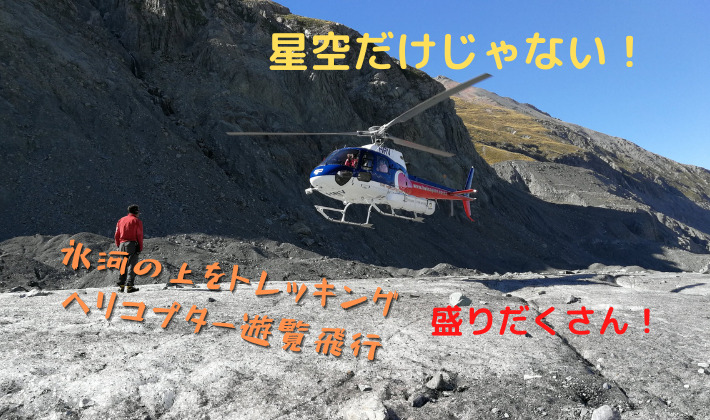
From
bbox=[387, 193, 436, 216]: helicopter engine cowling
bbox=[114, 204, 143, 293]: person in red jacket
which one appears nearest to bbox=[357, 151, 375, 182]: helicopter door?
bbox=[387, 193, 436, 216]: helicopter engine cowling

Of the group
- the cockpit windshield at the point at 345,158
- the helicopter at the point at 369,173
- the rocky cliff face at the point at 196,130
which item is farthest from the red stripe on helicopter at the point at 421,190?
the rocky cliff face at the point at 196,130

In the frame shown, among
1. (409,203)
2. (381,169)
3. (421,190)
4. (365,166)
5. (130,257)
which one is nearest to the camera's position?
(130,257)

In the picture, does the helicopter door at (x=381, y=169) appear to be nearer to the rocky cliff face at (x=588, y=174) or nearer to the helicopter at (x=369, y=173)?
the helicopter at (x=369, y=173)

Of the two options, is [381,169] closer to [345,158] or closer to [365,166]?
[365,166]

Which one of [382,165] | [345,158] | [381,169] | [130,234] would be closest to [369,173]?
[381,169]

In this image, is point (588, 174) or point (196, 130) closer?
point (196, 130)

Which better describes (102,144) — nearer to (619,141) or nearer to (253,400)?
(253,400)
